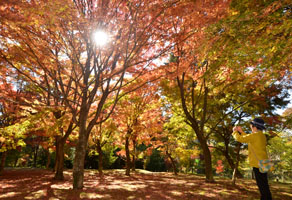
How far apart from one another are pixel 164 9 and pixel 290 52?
135 inches

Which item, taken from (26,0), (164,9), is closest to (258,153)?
(164,9)

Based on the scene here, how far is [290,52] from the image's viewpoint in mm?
3561

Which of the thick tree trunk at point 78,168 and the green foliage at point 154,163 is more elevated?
the thick tree trunk at point 78,168

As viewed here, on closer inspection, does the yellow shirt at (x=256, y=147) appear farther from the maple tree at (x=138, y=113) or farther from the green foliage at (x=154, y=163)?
the green foliage at (x=154, y=163)

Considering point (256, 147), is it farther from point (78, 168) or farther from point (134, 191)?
point (78, 168)

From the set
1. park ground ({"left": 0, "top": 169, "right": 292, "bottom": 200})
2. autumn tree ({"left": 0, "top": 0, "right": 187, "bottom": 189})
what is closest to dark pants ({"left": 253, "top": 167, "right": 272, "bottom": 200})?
park ground ({"left": 0, "top": 169, "right": 292, "bottom": 200})

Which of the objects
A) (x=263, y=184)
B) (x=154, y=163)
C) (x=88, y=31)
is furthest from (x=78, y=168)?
(x=154, y=163)

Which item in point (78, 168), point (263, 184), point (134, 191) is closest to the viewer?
point (263, 184)

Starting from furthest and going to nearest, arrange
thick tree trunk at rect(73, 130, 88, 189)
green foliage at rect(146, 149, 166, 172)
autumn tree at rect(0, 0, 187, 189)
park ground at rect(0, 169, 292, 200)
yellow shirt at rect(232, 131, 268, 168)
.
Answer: green foliage at rect(146, 149, 166, 172) < thick tree trunk at rect(73, 130, 88, 189) < park ground at rect(0, 169, 292, 200) < autumn tree at rect(0, 0, 187, 189) < yellow shirt at rect(232, 131, 268, 168)

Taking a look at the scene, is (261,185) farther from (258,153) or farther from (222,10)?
(222,10)

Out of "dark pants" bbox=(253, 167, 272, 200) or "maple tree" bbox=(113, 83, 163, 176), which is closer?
"dark pants" bbox=(253, 167, 272, 200)

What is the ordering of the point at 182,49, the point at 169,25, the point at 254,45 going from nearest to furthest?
the point at 254,45, the point at 169,25, the point at 182,49

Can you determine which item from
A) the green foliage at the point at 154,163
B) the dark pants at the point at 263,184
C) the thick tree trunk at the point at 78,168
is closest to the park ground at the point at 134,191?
the thick tree trunk at the point at 78,168

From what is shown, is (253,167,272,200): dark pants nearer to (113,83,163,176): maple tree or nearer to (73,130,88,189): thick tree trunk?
(73,130,88,189): thick tree trunk
